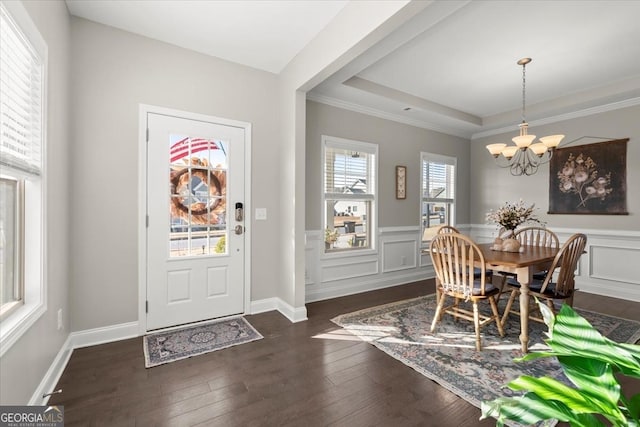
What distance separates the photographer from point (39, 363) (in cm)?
175

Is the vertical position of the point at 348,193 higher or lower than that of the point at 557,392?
higher

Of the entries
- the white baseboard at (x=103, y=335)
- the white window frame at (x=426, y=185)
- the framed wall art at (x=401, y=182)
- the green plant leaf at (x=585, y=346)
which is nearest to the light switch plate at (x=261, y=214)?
the white baseboard at (x=103, y=335)

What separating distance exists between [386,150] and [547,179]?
2.62 meters

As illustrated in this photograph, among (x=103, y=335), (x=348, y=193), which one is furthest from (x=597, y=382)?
(x=348, y=193)

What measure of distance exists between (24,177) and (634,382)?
410cm

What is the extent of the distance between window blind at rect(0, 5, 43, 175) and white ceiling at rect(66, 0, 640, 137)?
104 cm

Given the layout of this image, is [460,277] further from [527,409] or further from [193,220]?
[193,220]

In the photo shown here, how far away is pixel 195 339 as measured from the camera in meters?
2.63

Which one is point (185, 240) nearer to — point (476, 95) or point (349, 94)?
point (349, 94)

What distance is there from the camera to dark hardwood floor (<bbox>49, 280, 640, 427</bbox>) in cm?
167

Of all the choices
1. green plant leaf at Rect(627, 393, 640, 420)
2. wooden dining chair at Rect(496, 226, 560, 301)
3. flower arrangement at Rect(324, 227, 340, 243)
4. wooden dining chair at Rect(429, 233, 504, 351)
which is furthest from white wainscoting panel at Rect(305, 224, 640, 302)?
green plant leaf at Rect(627, 393, 640, 420)

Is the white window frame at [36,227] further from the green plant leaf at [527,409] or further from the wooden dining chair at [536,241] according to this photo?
the wooden dining chair at [536,241]

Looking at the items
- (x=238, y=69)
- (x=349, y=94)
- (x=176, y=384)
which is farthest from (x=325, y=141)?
(x=176, y=384)

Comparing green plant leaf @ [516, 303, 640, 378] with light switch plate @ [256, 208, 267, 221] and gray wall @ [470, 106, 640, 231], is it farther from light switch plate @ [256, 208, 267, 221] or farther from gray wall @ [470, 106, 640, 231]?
gray wall @ [470, 106, 640, 231]
